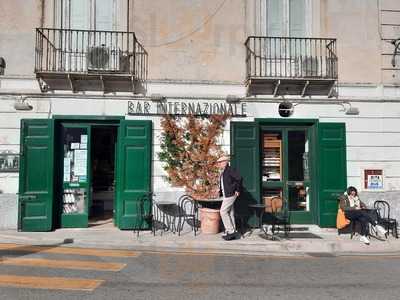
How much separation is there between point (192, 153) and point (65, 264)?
15.1 ft

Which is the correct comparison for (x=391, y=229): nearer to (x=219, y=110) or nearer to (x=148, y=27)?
(x=219, y=110)

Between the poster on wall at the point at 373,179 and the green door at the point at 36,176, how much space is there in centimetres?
786

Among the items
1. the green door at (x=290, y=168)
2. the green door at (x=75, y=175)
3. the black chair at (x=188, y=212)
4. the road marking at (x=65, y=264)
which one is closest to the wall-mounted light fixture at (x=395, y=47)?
the green door at (x=290, y=168)

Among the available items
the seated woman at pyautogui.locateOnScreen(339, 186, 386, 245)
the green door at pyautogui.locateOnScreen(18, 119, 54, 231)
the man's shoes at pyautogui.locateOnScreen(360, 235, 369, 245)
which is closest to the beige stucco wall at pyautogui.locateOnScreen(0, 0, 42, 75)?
the green door at pyautogui.locateOnScreen(18, 119, 54, 231)

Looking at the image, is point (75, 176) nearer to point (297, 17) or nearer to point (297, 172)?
point (297, 172)

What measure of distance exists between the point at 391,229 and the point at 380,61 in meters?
4.35

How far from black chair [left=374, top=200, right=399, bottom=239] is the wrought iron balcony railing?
11.3 ft

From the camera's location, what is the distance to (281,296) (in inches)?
233

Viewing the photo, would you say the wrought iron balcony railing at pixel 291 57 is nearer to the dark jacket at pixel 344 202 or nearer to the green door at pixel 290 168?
the green door at pixel 290 168

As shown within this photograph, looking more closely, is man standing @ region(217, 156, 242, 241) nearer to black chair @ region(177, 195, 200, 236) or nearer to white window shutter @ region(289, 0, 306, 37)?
black chair @ region(177, 195, 200, 236)

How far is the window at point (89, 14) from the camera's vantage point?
11.5 metres

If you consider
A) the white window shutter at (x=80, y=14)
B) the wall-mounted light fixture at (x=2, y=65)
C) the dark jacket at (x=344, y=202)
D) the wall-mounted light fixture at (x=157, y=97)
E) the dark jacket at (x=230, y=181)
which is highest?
the white window shutter at (x=80, y=14)

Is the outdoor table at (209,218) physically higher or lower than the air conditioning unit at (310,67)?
lower

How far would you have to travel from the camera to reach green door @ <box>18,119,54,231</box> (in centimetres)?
1078
